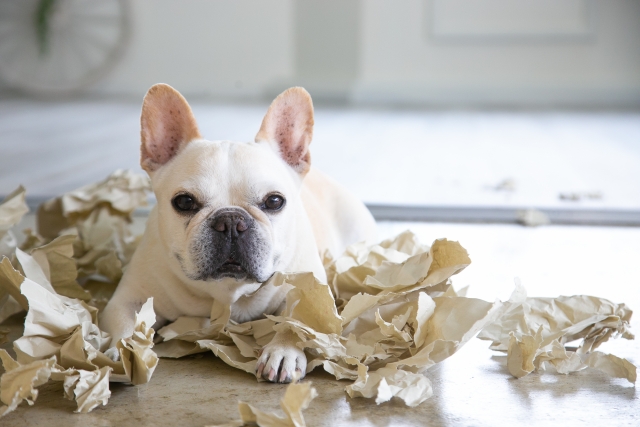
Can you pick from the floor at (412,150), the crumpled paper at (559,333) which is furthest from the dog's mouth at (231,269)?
the floor at (412,150)

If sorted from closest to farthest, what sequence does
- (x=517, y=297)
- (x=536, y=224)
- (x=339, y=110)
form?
(x=517, y=297)
(x=536, y=224)
(x=339, y=110)

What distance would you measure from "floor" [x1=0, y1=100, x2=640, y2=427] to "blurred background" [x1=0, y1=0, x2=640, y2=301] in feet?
0.05

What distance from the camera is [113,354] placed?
1.30 m

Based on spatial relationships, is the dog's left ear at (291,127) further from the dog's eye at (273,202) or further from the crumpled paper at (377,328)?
the crumpled paper at (377,328)

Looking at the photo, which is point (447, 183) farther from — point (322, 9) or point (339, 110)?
point (322, 9)

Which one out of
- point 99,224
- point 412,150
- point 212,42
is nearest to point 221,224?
point 99,224

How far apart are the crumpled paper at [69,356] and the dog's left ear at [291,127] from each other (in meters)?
0.48

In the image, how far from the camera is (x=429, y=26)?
284cm

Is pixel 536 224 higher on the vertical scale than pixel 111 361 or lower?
lower

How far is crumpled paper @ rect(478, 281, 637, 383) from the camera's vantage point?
131 cm

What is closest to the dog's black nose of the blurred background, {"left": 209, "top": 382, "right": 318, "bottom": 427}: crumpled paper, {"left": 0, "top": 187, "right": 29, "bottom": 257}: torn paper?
{"left": 209, "top": 382, "right": 318, "bottom": 427}: crumpled paper

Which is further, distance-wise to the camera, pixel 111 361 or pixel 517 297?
pixel 517 297

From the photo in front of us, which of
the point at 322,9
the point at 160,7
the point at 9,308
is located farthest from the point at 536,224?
the point at 9,308

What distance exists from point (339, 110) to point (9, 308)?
1847 millimetres
